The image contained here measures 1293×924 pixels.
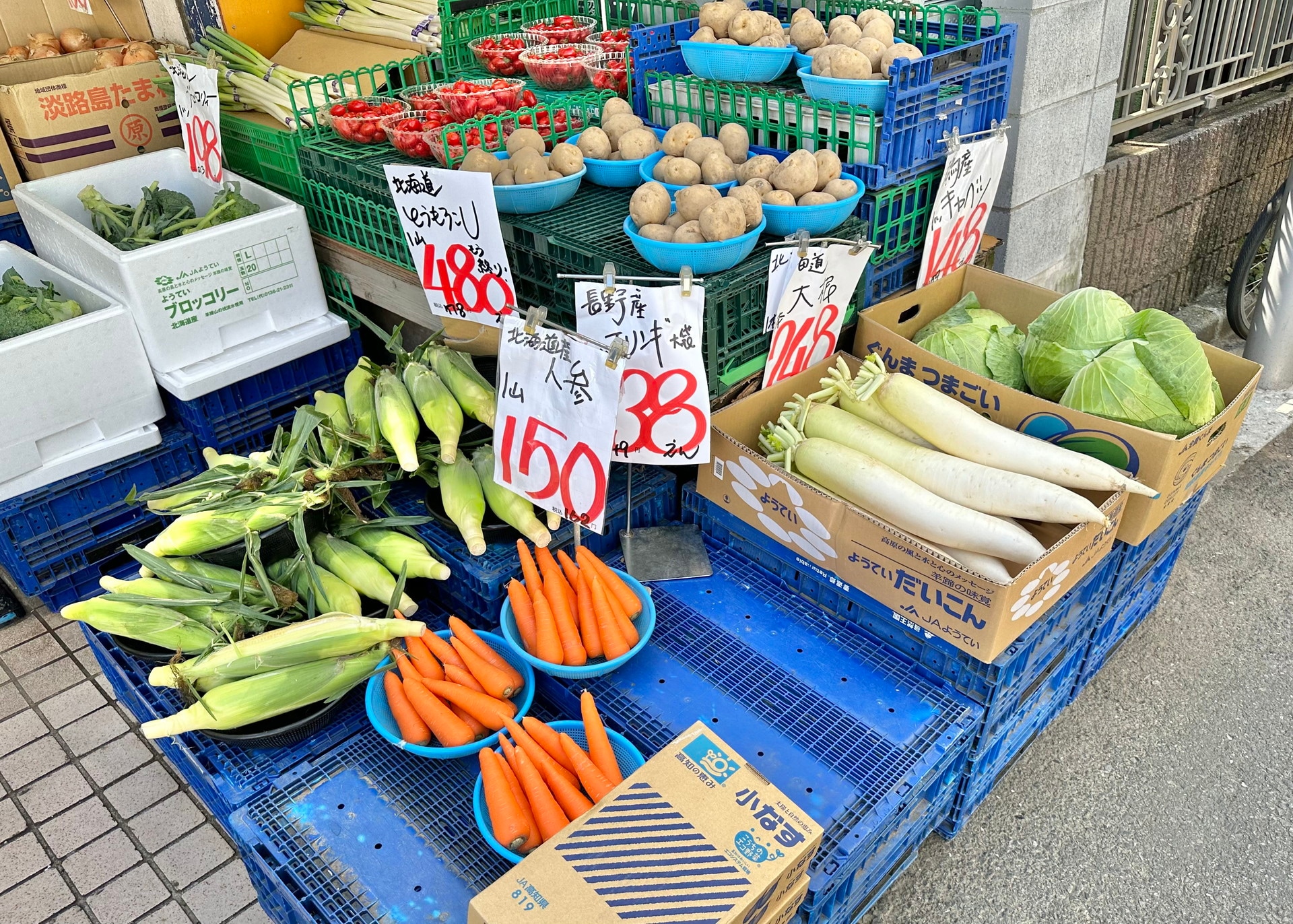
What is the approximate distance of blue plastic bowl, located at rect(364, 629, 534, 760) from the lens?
2.01m

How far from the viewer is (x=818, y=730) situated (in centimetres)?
209

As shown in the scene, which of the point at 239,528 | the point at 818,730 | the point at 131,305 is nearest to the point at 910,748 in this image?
the point at 818,730

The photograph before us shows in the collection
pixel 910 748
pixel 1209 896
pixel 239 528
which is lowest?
pixel 1209 896

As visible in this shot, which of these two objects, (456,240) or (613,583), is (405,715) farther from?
(456,240)

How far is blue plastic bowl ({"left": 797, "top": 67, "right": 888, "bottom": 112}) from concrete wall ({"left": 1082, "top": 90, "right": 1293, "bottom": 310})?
235cm

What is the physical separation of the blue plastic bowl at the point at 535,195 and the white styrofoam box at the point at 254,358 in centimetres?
131

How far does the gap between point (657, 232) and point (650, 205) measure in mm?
106

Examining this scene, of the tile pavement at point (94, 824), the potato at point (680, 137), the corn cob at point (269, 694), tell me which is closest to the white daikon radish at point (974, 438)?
the potato at point (680, 137)

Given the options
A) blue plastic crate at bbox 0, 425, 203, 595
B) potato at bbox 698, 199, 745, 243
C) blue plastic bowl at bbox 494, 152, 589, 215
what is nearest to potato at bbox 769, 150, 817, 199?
potato at bbox 698, 199, 745, 243

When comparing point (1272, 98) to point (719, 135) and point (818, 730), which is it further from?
point (818, 730)

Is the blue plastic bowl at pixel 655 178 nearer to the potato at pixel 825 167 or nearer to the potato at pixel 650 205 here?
the potato at pixel 650 205

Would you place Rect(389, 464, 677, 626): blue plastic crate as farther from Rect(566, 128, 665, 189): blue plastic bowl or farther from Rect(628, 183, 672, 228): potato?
Rect(566, 128, 665, 189): blue plastic bowl

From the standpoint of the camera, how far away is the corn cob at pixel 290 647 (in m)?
2.11

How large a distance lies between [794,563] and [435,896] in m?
1.22
